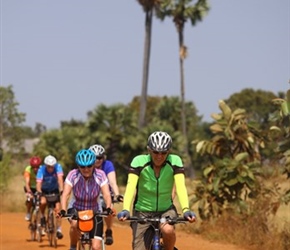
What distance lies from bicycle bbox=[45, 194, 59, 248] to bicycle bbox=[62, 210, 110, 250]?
788 centimetres

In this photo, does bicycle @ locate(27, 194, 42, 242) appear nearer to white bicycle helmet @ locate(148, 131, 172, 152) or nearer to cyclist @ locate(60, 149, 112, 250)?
cyclist @ locate(60, 149, 112, 250)

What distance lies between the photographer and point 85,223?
11008 millimetres

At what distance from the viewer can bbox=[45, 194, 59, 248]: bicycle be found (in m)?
19.1

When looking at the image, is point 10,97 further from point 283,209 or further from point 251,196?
point 251,196

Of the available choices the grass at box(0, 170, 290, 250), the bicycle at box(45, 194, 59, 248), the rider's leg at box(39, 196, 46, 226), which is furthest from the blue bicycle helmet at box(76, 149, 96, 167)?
the rider's leg at box(39, 196, 46, 226)

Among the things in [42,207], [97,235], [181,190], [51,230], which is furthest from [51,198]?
[181,190]

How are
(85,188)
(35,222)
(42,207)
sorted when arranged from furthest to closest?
(35,222)
(42,207)
(85,188)

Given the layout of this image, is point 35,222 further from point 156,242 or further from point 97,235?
point 156,242

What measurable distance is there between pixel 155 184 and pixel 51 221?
10062 millimetres

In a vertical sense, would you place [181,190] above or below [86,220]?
above

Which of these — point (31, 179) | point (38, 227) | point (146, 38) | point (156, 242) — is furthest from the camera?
point (146, 38)

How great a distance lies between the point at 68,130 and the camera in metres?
46.9

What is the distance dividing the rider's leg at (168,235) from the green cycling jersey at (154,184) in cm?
33

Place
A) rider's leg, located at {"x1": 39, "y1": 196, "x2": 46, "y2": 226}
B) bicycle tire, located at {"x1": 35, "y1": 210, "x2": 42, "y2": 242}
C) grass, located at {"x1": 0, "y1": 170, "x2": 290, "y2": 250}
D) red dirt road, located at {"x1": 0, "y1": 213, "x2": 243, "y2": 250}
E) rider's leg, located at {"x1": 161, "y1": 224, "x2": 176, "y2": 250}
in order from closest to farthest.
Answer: rider's leg, located at {"x1": 161, "y1": 224, "x2": 176, "y2": 250}, grass, located at {"x1": 0, "y1": 170, "x2": 290, "y2": 250}, red dirt road, located at {"x1": 0, "y1": 213, "x2": 243, "y2": 250}, rider's leg, located at {"x1": 39, "y1": 196, "x2": 46, "y2": 226}, bicycle tire, located at {"x1": 35, "y1": 210, "x2": 42, "y2": 242}
